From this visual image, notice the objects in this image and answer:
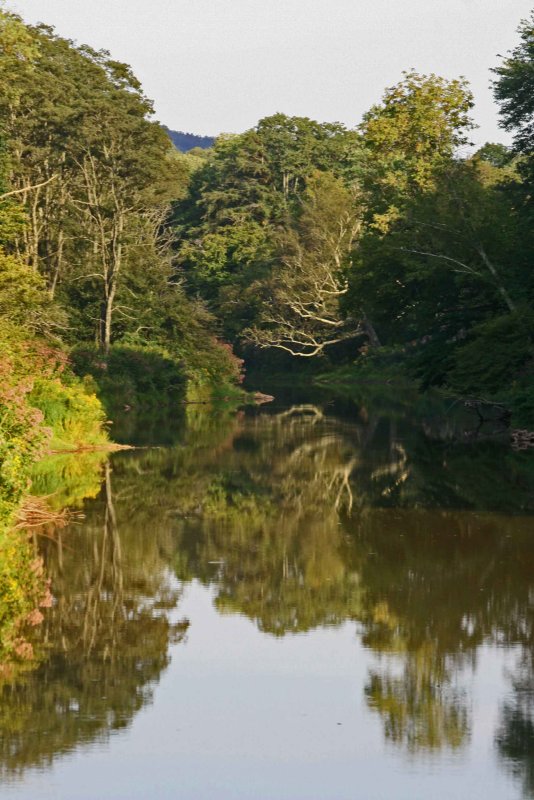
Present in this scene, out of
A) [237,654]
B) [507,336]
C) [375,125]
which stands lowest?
[237,654]

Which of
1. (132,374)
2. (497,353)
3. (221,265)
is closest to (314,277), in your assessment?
(221,265)

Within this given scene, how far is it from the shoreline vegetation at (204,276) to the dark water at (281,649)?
1.05 metres

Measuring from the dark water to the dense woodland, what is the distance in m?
3.00

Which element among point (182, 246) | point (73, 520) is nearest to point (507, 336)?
point (73, 520)

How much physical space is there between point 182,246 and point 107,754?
299 feet

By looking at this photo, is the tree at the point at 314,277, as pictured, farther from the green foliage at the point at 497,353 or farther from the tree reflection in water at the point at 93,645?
the tree reflection in water at the point at 93,645

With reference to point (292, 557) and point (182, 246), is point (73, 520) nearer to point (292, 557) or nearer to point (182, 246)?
point (292, 557)

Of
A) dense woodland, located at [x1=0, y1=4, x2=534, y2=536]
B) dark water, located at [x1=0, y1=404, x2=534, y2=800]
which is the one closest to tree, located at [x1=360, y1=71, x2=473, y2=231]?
dense woodland, located at [x1=0, y1=4, x2=534, y2=536]

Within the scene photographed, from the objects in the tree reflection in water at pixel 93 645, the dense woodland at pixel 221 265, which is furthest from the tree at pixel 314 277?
the tree reflection in water at pixel 93 645

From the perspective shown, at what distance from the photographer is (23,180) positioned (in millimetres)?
51062

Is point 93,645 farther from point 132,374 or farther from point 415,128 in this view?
point 415,128

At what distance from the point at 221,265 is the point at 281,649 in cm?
8412

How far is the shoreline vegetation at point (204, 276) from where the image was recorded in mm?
29938

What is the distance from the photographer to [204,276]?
94.9 metres
